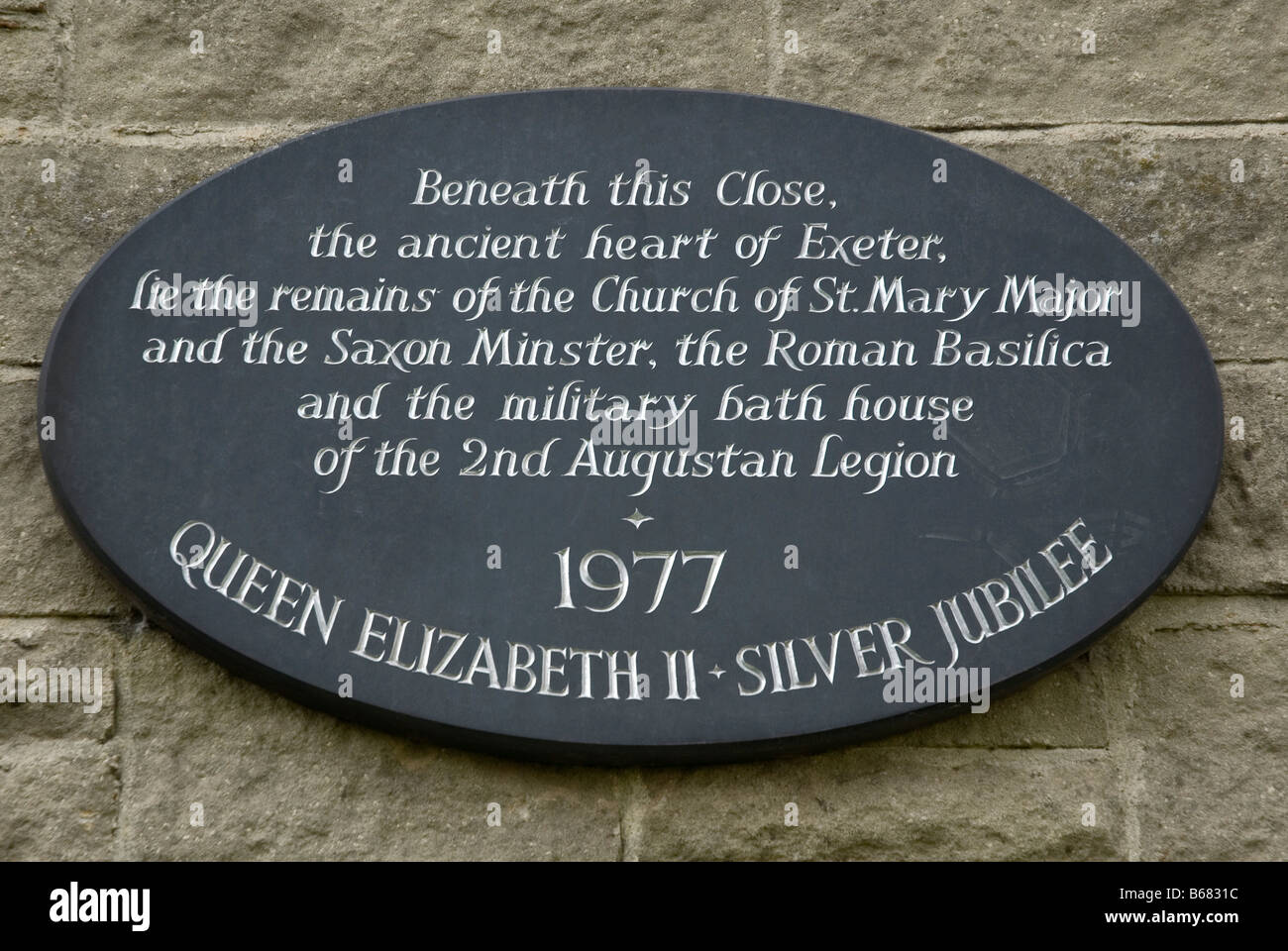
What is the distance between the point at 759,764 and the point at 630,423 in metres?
0.58

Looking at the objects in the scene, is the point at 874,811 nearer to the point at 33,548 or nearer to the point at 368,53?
the point at 33,548

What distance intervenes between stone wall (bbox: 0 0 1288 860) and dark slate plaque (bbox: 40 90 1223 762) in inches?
5.3

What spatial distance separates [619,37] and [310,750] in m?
1.36

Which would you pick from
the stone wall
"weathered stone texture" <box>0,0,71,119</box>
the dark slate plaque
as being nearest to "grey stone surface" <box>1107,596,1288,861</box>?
the stone wall

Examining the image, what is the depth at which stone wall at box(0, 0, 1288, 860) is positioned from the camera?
216cm

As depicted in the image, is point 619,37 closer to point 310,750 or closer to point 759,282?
point 759,282

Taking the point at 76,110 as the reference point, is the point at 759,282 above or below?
below

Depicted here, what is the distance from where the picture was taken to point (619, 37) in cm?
249

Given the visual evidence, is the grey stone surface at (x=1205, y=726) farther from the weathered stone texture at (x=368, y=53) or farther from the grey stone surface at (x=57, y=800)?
the grey stone surface at (x=57, y=800)

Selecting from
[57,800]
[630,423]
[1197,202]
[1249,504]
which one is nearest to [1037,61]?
[1197,202]

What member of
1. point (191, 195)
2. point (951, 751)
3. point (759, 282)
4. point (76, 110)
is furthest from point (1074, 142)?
point (76, 110)

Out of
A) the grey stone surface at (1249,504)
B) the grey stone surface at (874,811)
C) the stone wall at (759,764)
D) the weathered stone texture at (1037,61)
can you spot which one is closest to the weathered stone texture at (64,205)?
the stone wall at (759,764)

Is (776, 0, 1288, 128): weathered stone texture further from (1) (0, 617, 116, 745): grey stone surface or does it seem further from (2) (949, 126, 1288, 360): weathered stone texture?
(1) (0, 617, 116, 745): grey stone surface

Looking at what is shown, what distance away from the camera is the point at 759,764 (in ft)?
7.16
